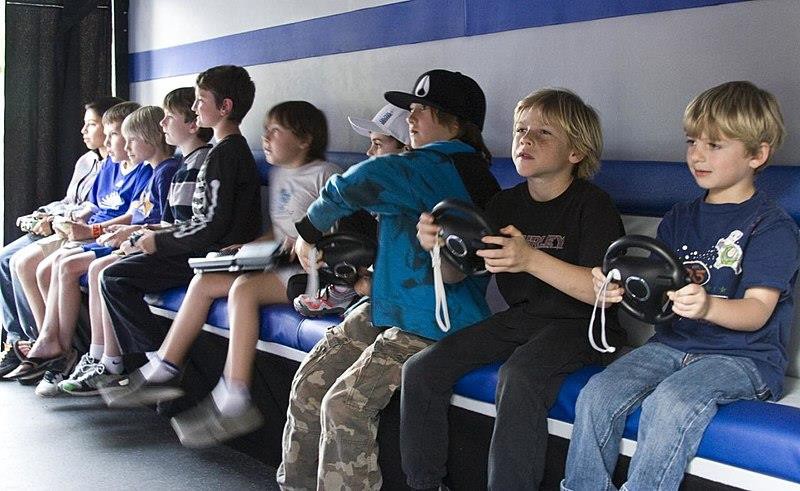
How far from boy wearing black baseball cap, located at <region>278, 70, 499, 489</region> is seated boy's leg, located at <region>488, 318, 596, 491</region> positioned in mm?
458

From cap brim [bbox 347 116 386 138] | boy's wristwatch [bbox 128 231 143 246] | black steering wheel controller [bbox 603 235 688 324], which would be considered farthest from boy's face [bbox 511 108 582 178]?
boy's wristwatch [bbox 128 231 143 246]

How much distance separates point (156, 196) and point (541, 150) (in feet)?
9.14

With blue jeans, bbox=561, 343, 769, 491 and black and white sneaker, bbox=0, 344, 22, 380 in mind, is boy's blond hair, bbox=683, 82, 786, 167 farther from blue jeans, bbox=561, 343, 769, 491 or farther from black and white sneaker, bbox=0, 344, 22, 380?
black and white sneaker, bbox=0, 344, 22, 380

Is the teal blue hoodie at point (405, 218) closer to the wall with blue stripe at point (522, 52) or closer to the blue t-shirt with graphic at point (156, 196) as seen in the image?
the wall with blue stripe at point (522, 52)

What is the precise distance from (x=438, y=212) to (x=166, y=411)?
2.21 m

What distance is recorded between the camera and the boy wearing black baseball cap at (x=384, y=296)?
3.27 m

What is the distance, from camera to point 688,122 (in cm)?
281

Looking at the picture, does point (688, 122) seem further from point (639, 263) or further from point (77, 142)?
point (77, 142)

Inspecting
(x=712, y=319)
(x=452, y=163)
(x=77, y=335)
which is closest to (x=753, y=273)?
(x=712, y=319)

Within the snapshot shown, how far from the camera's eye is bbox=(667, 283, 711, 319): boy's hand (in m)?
2.49

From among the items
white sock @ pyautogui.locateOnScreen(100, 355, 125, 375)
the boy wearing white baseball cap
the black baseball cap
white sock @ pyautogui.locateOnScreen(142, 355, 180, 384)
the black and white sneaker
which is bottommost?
the black and white sneaker

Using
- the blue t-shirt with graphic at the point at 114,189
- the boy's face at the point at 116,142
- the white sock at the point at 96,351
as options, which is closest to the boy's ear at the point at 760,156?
the white sock at the point at 96,351

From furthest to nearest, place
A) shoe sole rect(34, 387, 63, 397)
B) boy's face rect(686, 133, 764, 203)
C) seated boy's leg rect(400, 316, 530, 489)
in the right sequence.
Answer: shoe sole rect(34, 387, 63, 397), seated boy's leg rect(400, 316, 530, 489), boy's face rect(686, 133, 764, 203)

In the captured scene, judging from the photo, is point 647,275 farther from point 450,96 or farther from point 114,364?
point 114,364
